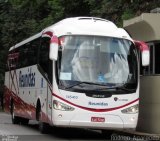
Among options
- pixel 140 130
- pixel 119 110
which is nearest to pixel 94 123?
pixel 119 110

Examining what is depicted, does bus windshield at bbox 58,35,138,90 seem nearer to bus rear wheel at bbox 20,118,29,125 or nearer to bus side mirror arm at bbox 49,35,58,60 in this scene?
bus side mirror arm at bbox 49,35,58,60

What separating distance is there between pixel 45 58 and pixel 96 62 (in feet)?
7.16

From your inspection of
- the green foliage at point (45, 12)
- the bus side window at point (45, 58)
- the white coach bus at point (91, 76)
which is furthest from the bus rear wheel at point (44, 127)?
the green foliage at point (45, 12)

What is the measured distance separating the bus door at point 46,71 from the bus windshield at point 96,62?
0.71m

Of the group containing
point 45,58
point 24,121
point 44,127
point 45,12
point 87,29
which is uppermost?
point 45,12

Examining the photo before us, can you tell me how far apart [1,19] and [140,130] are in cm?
2844

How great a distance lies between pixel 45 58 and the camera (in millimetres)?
17859

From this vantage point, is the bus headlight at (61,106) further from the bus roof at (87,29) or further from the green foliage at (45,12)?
the green foliage at (45,12)

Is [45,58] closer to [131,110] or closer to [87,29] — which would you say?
[87,29]

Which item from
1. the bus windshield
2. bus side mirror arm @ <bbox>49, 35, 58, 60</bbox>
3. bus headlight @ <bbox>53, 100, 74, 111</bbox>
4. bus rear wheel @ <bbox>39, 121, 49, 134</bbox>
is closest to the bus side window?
the bus windshield

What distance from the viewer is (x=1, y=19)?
4597cm

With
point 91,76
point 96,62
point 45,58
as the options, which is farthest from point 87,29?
point 45,58

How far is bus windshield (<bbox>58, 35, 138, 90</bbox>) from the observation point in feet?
53.3

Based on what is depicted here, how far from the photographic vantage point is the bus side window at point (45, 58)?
55.4ft
